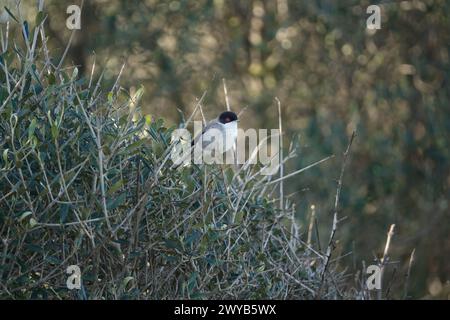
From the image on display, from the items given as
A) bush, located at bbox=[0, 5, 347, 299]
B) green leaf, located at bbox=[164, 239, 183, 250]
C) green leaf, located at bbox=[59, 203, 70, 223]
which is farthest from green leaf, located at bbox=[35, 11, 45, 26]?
green leaf, located at bbox=[164, 239, 183, 250]

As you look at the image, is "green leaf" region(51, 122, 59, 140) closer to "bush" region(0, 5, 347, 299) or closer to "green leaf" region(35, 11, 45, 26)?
"bush" region(0, 5, 347, 299)

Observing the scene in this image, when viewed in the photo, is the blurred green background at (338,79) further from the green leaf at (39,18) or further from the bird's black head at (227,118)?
the green leaf at (39,18)

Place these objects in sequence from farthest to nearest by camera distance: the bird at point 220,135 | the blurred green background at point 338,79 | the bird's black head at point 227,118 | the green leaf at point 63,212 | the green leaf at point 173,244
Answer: the blurred green background at point 338,79 → the bird's black head at point 227,118 → the bird at point 220,135 → the green leaf at point 173,244 → the green leaf at point 63,212

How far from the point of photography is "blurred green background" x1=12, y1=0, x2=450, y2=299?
328 inches

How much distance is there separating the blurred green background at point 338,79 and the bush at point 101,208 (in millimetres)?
5132

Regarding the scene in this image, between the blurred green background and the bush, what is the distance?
5.13 m

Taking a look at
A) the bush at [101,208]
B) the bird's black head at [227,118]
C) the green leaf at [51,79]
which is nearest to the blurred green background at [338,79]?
the bird's black head at [227,118]

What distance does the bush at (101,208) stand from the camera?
2752 mm

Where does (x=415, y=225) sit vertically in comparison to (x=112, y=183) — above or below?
below

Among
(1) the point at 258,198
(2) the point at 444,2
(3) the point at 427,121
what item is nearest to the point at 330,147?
(3) the point at 427,121

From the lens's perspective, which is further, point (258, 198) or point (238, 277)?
point (258, 198)

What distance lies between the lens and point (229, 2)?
8570 mm
